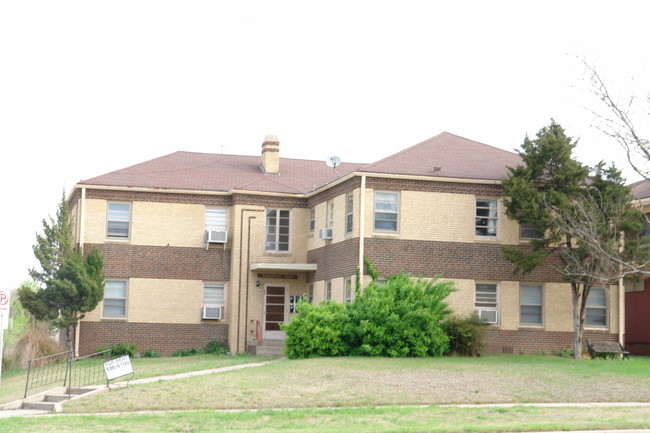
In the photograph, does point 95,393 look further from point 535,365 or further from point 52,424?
point 535,365

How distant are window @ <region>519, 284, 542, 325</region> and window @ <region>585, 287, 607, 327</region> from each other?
168cm

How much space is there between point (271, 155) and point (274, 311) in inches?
256

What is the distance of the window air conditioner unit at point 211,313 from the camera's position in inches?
1433

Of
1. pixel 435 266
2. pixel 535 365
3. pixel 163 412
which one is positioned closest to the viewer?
pixel 163 412

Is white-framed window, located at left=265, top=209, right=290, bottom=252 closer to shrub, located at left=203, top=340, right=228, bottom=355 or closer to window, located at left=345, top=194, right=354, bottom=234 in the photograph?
shrub, located at left=203, top=340, right=228, bottom=355

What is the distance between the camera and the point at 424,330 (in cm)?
2841

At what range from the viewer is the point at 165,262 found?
120ft

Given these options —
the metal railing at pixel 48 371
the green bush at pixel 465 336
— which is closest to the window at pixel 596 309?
the green bush at pixel 465 336

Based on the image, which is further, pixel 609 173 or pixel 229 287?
pixel 229 287

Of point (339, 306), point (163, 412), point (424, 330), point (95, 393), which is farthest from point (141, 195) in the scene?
point (163, 412)

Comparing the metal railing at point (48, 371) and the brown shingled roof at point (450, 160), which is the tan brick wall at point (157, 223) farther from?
the brown shingled roof at point (450, 160)

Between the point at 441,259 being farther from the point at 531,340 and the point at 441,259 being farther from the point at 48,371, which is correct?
the point at 48,371

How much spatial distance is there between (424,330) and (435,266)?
3.71 m

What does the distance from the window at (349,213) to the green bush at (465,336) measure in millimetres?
4824
